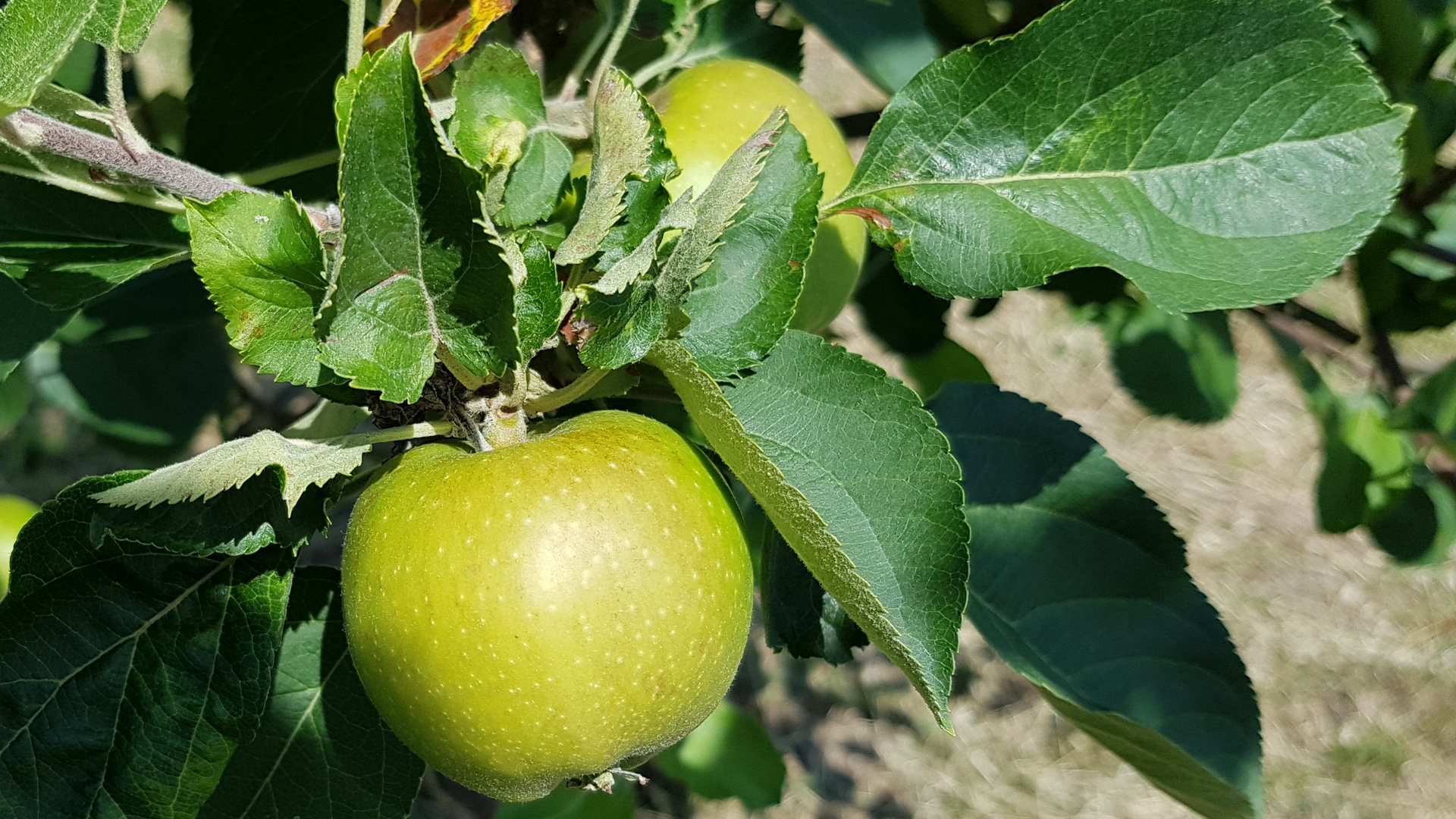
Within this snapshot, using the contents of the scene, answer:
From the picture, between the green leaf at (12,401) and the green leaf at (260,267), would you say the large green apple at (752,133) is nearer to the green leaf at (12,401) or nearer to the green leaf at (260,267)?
the green leaf at (260,267)

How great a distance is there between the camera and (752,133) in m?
0.80

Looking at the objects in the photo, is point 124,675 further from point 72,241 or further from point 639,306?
point 639,306

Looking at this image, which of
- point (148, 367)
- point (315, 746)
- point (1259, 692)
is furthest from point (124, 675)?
point (1259, 692)

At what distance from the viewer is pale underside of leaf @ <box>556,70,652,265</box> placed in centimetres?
63

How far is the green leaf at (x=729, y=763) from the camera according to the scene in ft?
5.30

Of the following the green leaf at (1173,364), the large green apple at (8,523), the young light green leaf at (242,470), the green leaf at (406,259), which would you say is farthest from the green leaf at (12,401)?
the green leaf at (1173,364)

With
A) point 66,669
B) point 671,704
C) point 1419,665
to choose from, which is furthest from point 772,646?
point 1419,665

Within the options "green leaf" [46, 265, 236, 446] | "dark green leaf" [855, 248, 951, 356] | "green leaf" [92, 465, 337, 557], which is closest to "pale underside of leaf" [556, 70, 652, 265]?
"green leaf" [92, 465, 337, 557]

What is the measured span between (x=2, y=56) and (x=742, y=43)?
0.57 metres

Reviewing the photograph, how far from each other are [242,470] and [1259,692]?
257cm

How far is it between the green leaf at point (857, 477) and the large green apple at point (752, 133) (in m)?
0.11

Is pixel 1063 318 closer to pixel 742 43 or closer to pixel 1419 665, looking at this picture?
pixel 1419 665

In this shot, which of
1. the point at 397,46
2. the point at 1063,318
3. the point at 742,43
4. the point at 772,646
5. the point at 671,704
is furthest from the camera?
the point at 1063,318

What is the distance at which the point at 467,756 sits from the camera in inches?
25.6
